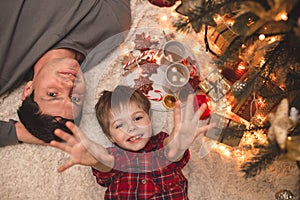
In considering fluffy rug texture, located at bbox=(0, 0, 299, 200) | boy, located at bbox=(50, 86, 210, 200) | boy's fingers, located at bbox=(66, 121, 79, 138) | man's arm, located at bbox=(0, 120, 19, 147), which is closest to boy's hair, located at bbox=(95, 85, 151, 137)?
boy, located at bbox=(50, 86, 210, 200)

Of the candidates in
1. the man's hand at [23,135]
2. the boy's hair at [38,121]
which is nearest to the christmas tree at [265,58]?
the boy's hair at [38,121]

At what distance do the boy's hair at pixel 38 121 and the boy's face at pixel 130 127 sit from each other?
168 millimetres

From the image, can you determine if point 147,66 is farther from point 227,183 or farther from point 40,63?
point 227,183

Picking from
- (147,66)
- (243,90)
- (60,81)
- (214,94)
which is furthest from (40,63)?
(243,90)

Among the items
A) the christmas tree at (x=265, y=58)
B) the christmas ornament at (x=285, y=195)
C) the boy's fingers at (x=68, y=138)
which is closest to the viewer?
the christmas tree at (x=265, y=58)

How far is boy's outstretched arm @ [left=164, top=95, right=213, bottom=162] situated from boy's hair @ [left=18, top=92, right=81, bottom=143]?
0.36m

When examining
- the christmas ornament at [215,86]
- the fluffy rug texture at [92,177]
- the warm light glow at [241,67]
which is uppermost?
the warm light glow at [241,67]

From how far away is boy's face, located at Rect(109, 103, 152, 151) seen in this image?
1.20 m

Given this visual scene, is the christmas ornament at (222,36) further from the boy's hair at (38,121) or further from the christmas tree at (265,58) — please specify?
the boy's hair at (38,121)

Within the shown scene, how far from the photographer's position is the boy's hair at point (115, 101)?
1245 millimetres

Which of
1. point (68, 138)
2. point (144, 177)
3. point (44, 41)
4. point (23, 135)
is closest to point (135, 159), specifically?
point (144, 177)

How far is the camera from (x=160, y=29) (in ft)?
4.86

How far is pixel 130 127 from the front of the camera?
1.20 metres

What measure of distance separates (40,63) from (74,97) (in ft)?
0.62
